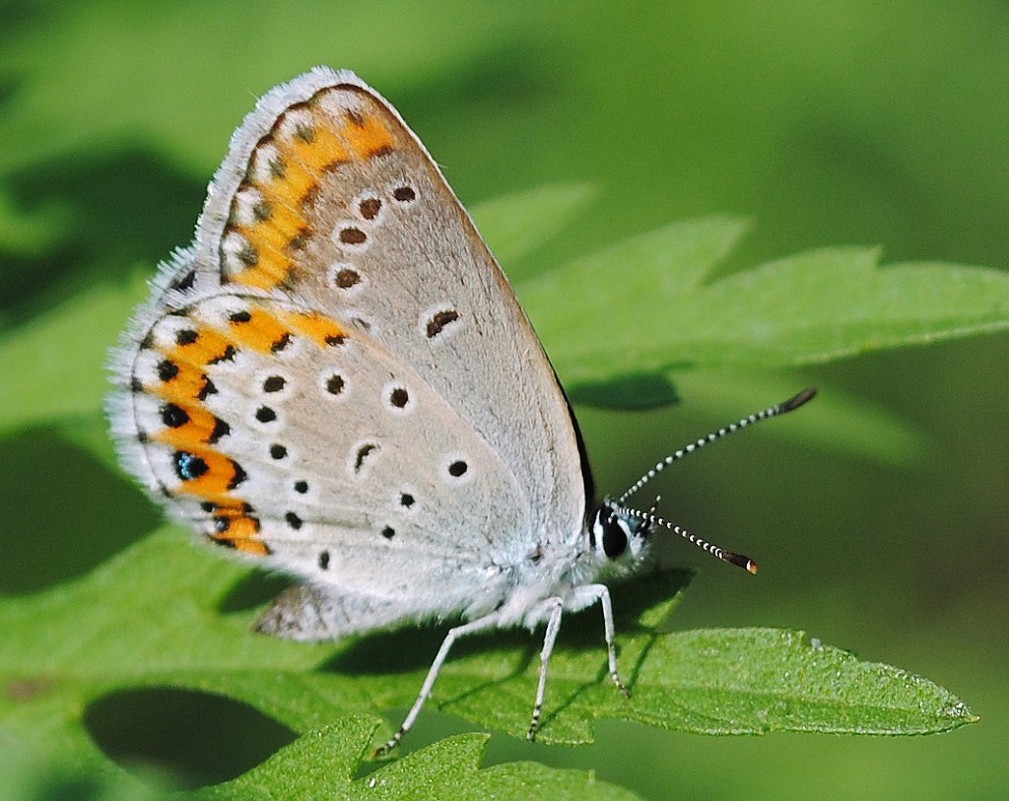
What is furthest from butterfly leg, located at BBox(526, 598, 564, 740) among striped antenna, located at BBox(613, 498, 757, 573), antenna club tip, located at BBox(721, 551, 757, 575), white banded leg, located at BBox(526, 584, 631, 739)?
antenna club tip, located at BBox(721, 551, 757, 575)

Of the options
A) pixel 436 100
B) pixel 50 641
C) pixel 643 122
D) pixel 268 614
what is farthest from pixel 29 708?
pixel 643 122

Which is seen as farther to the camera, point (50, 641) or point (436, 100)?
point (436, 100)

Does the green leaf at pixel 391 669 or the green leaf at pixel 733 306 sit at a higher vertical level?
the green leaf at pixel 733 306

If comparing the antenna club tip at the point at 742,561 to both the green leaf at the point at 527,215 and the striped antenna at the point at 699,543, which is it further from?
the green leaf at the point at 527,215

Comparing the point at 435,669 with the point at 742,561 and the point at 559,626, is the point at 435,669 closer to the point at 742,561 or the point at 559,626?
the point at 559,626

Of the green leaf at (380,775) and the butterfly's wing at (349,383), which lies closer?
the green leaf at (380,775)

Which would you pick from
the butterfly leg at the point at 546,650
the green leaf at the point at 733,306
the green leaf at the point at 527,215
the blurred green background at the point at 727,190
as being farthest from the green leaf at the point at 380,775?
the blurred green background at the point at 727,190

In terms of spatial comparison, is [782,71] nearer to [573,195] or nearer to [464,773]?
[573,195]

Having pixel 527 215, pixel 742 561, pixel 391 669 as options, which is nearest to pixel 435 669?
pixel 391 669
